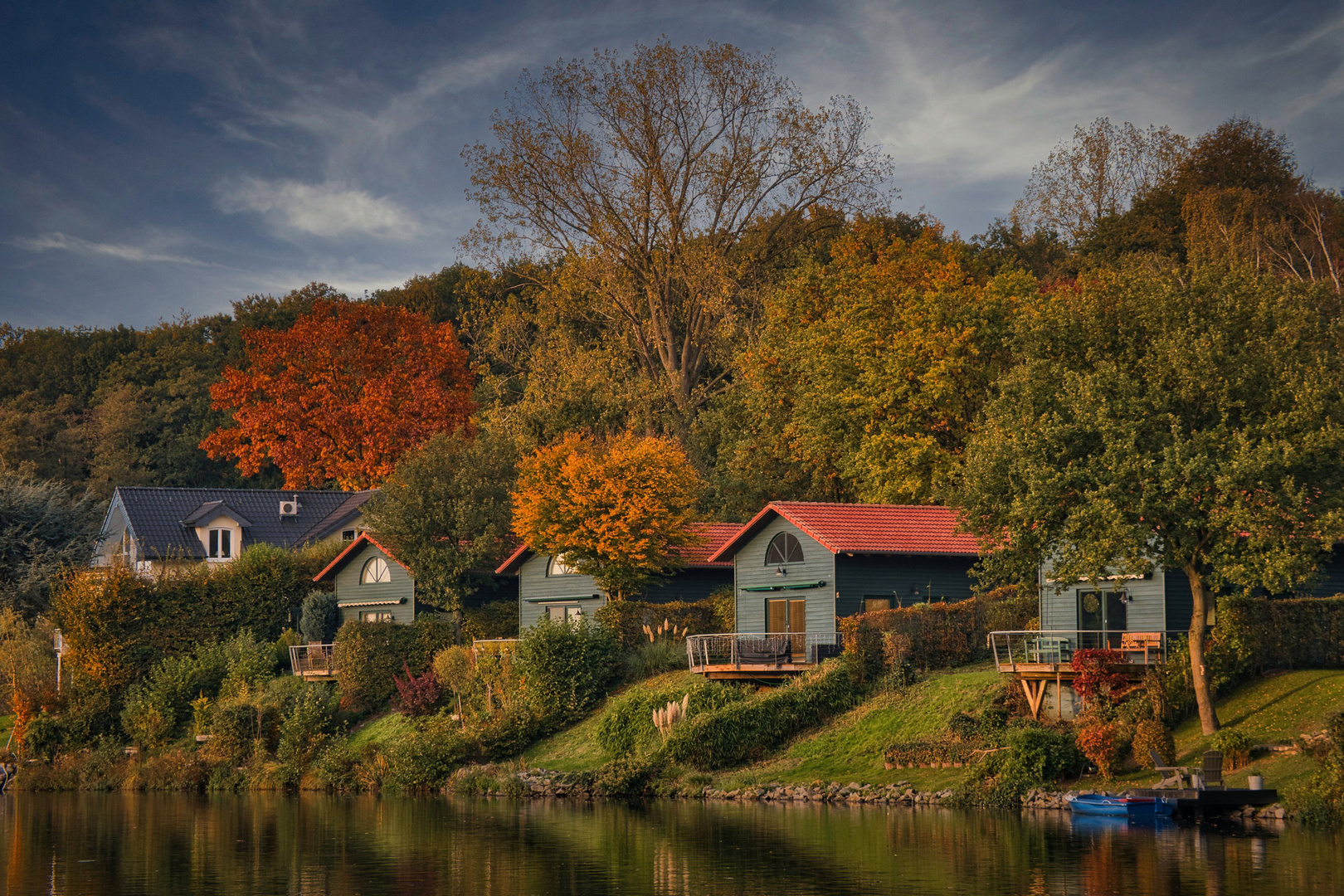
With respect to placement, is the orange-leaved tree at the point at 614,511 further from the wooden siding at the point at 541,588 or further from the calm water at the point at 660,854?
the calm water at the point at 660,854

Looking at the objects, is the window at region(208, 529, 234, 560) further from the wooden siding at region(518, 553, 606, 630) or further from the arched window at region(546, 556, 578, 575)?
the arched window at region(546, 556, 578, 575)

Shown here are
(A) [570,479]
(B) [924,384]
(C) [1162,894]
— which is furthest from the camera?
(B) [924,384]

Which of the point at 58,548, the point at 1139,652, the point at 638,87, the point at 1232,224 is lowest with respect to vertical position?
the point at 1139,652

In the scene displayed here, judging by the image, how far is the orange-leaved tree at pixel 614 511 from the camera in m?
45.3

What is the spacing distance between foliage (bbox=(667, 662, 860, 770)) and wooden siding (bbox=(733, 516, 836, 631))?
16.9ft

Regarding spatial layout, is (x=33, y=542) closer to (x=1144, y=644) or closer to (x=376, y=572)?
(x=376, y=572)

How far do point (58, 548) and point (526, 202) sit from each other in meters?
23.4

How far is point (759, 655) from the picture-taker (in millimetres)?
39344

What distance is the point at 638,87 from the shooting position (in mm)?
58562

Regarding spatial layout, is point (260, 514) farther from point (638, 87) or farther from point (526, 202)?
point (638, 87)

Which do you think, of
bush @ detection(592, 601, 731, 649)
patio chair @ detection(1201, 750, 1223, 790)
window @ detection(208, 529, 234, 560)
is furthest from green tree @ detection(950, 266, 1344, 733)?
window @ detection(208, 529, 234, 560)

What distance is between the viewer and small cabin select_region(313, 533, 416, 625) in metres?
54.7

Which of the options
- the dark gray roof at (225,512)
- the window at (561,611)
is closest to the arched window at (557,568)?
the window at (561,611)

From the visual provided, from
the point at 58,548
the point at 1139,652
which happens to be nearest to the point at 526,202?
the point at 58,548
